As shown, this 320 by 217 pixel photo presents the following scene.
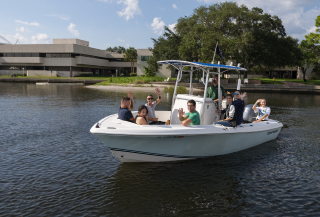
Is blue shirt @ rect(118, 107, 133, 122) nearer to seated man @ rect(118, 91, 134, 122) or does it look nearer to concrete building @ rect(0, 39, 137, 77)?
seated man @ rect(118, 91, 134, 122)

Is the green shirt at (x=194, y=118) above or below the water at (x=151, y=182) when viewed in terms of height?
above

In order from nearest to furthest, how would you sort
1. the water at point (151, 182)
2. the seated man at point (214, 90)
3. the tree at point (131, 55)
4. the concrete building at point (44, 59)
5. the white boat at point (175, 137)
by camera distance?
Answer: 1. the water at point (151, 182)
2. the white boat at point (175, 137)
3. the seated man at point (214, 90)
4. the concrete building at point (44, 59)
5. the tree at point (131, 55)

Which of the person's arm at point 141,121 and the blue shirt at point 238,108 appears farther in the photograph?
the blue shirt at point 238,108

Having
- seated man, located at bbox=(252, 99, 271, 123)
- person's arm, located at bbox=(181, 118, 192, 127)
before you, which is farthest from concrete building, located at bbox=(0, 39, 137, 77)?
person's arm, located at bbox=(181, 118, 192, 127)

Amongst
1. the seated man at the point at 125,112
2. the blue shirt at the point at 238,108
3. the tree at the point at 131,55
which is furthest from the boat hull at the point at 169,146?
the tree at the point at 131,55

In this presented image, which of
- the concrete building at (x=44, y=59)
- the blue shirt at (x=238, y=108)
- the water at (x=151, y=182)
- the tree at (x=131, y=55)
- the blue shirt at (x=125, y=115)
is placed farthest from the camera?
the tree at (x=131, y=55)

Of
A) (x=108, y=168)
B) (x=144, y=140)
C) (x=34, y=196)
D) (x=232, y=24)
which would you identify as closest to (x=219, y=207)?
(x=144, y=140)

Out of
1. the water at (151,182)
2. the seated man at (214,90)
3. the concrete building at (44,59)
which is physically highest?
the concrete building at (44,59)

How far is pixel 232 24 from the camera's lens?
41.3m

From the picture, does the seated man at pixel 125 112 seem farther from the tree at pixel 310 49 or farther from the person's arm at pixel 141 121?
the tree at pixel 310 49

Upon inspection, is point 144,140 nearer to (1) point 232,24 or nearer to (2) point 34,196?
(2) point 34,196

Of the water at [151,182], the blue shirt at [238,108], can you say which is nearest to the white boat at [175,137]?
the blue shirt at [238,108]

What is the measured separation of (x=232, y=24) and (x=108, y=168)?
129 ft

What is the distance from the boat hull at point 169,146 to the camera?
643 centimetres
